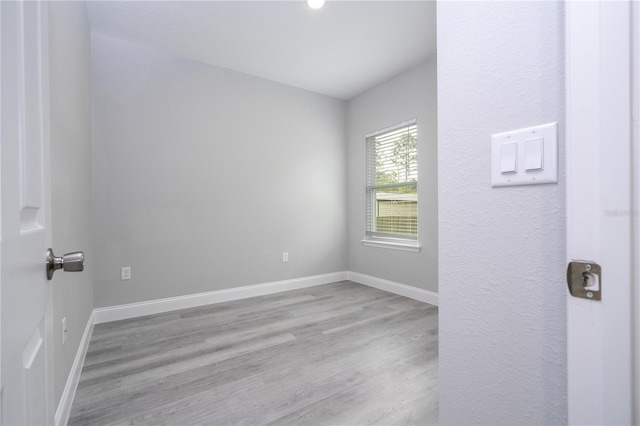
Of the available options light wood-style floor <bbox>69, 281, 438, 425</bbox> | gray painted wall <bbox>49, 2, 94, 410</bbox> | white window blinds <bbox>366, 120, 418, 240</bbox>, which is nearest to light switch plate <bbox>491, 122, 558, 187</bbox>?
light wood-style floor <bbox>69, 281, 438, 425</bbox>

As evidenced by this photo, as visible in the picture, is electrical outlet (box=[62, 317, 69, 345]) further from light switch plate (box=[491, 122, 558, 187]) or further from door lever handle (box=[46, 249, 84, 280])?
light switch plate (box=[491, 122, 558, 187])

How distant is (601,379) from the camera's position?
477 mm

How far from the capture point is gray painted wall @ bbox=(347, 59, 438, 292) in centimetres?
310

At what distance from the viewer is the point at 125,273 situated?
2721 mm

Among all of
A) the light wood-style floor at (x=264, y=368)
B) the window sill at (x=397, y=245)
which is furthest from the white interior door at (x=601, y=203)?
the window sill at (x=397, y=245)

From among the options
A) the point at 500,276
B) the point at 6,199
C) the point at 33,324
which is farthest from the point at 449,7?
the point at 33,324

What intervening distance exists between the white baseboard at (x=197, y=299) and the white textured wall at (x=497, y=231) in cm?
283

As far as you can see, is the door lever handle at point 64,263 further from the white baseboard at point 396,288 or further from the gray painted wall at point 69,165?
the white baseboard at point 396,288

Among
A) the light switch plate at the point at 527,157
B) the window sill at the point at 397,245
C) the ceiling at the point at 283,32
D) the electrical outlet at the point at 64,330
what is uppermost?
the ceiling at the point at 283,32

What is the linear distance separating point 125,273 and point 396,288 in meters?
2.92

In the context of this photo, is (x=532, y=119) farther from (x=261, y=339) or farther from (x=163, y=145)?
(x=163, y=145)

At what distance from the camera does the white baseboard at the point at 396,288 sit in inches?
122

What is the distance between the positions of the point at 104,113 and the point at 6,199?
289cm

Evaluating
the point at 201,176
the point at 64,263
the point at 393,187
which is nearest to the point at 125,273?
the point at 201,176
